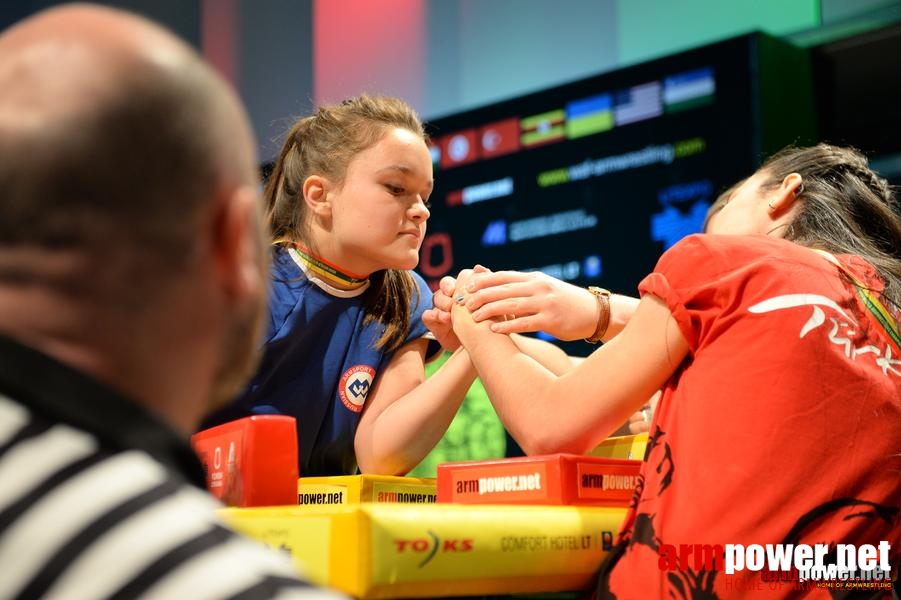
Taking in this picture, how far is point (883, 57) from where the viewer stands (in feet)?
10.9

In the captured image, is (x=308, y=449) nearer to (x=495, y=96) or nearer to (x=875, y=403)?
(x=875, y=403)

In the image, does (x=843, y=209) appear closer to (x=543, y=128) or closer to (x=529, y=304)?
(x=529, y=304)

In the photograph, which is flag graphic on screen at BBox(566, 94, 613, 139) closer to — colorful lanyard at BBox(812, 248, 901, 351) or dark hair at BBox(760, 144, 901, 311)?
dark hair at BBox(760, 144, 901, 311)

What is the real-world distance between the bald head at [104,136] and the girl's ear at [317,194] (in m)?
1.58

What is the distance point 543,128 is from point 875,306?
265cm

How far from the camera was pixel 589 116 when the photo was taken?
147 inches

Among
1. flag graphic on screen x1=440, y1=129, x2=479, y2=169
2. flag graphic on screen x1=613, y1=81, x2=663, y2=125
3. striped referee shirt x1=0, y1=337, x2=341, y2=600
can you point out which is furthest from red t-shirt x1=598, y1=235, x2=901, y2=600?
flag graphic on screen x1=440, y1=129, x2=479, y2=169

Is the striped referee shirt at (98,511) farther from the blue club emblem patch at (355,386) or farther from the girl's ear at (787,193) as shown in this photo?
the blue club emblem patch at (355,386)

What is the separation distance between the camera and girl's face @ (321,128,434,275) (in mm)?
1991

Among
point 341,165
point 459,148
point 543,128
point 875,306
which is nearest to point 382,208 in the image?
point 341,165

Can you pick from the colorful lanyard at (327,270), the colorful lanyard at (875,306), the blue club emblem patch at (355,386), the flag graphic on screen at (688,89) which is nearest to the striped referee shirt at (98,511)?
the colorful lanyard at (875,306)

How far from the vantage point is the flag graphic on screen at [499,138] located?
392 centimetres

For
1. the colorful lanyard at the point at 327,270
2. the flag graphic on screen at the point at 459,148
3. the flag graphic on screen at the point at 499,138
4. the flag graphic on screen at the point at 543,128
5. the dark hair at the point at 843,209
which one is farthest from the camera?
the flag graphic on screen at the point at 459,148

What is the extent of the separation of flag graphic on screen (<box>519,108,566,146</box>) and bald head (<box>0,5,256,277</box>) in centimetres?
336
